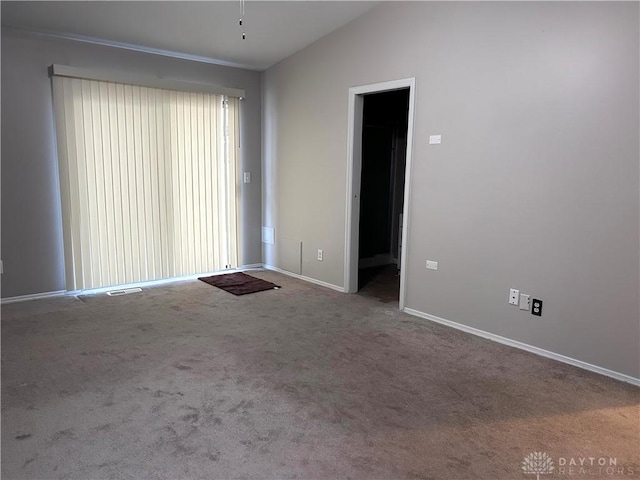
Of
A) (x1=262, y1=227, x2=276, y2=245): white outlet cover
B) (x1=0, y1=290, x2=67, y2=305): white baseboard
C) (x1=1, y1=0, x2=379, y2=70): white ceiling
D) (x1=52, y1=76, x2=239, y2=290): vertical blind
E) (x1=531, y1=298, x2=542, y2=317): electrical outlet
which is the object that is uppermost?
(x1=1, y1=0, x2=379, y2=70): white ceiling

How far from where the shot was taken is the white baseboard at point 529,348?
2.88m

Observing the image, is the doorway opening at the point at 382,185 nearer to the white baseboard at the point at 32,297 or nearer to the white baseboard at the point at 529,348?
the white baseboard at the point at 529,348

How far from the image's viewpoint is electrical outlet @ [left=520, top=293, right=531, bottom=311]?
10.8ft

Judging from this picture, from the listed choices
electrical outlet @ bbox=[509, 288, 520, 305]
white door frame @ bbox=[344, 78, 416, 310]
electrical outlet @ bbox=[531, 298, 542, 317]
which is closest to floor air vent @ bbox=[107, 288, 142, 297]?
white door frame @ bbox=[344, 78, 416, 310]

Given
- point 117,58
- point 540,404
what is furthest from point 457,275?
point 117,58

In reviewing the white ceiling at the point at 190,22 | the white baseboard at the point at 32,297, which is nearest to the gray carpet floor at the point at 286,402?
the white baseboard at the point at 32,297

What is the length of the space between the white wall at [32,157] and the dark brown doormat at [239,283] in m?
1.55

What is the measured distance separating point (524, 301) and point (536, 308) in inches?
3.8

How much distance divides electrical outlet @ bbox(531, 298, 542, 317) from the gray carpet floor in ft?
1.00

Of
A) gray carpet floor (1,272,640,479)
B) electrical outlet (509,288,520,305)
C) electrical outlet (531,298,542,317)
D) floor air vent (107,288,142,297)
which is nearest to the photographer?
gray carpet floor (1,272,640,479)

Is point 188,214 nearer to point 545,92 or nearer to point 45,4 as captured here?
point 45,4

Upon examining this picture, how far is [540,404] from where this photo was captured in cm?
255

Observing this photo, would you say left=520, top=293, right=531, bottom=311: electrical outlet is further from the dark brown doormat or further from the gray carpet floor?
the dark brown doormat

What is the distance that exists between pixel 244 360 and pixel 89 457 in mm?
1188
